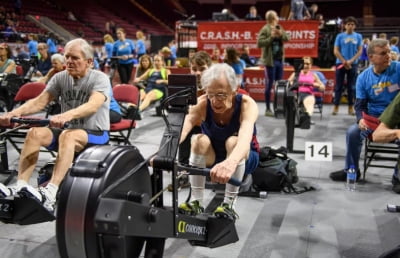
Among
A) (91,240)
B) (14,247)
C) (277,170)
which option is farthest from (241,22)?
(91,240)

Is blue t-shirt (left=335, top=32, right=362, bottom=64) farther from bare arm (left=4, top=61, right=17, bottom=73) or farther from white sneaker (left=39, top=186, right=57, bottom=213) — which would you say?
white sneaker (left=39, top=186, right=57, bottom=213)

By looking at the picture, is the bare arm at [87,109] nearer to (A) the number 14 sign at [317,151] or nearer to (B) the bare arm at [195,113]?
(B) the bare arm at [195,113]

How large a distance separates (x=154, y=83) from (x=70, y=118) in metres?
4.53

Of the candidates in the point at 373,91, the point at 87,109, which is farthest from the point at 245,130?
the point at 373,91

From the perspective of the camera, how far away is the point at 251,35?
894 cm

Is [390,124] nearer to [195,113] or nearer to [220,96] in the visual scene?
[220,96]

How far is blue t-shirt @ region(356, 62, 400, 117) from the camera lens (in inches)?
139

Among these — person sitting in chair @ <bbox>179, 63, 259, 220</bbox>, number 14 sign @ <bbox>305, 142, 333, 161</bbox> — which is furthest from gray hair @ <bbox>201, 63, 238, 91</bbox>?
number 14 sign @ <bbox>305, 142, 333, 161</bbox>

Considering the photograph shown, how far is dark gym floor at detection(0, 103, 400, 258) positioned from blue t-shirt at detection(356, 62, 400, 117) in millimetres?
688

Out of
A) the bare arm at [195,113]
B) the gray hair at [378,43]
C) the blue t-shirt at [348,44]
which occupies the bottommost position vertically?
the bare arm at [195,113]

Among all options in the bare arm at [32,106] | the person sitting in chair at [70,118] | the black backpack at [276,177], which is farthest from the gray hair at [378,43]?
the bare arm at [32,106]

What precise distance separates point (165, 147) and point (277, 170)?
1.88m

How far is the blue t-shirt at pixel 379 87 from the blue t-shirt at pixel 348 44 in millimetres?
3068

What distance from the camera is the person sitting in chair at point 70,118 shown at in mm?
2478
